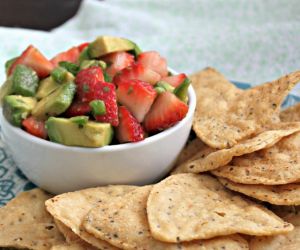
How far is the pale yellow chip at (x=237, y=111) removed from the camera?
2660 mm

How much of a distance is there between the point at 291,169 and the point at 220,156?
0.29m

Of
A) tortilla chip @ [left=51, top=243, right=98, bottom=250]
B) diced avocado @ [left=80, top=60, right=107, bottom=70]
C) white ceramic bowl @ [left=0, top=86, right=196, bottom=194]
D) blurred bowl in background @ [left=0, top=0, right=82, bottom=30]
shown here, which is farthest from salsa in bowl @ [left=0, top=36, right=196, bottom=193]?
blurred bowl in background @ [left=0, top=0, right=82, bottom=30]

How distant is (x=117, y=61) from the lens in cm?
273

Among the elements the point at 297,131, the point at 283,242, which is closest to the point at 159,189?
the point at 283,242

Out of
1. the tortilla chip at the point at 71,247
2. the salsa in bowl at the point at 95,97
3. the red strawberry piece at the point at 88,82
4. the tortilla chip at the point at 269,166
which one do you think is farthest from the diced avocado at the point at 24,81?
the tortilla chip at the point at 269,166

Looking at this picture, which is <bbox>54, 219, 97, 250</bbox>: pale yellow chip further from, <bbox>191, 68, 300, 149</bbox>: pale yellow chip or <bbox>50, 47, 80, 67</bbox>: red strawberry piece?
<bbox>50, 47, 80, 67</bbox>: red strawberry piece

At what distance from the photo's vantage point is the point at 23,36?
165 inches

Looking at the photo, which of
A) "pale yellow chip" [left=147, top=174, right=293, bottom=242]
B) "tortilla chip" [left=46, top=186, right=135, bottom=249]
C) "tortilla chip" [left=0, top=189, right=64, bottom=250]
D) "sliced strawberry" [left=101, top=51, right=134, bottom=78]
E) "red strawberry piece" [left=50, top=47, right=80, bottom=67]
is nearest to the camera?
"pale yellow chip" [left=147, top=174, right=293, bottom=242]

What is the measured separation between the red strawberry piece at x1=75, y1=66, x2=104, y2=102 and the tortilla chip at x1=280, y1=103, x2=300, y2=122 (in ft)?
3.23

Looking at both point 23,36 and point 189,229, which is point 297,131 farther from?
point 23,36

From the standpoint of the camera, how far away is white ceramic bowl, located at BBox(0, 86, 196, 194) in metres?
2.48

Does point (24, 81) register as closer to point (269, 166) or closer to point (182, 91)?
point (182, 91)

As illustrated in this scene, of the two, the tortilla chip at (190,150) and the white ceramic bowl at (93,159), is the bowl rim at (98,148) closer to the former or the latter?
the white ceramic bowl at (93,159)

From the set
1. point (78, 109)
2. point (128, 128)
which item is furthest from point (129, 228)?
point (78, 109)
